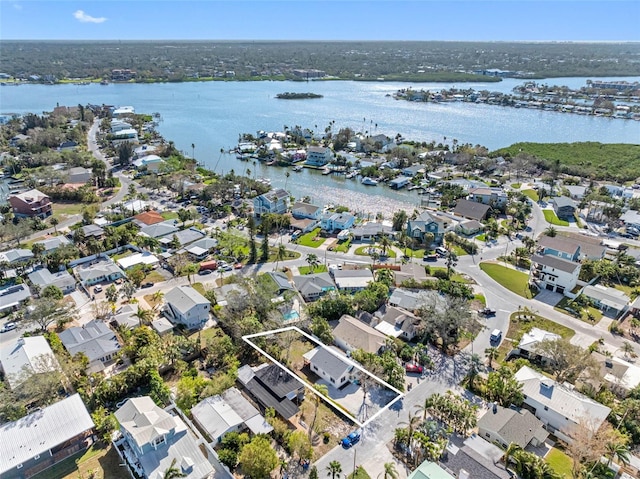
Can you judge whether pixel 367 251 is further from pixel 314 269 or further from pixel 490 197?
pixel 490 197

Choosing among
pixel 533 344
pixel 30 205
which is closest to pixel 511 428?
pixel 533 344

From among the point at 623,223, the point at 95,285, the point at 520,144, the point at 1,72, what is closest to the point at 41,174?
the point at 95,285

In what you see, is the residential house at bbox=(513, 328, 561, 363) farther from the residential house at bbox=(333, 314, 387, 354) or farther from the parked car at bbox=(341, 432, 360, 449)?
the parked car at bbox=(341, 432, 360, 449)

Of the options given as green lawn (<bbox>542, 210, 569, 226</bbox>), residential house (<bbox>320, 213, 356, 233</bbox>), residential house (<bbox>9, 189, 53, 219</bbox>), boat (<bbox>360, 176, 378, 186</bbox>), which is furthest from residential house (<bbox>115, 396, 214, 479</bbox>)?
boat (<bbox>360, 176, 378, 186</bbox>)

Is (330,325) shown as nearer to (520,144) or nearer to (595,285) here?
(595,285)

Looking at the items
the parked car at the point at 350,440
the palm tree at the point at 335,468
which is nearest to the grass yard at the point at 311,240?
the parked car at the point at 350,440

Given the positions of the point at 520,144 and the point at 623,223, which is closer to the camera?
the point at 623,223
